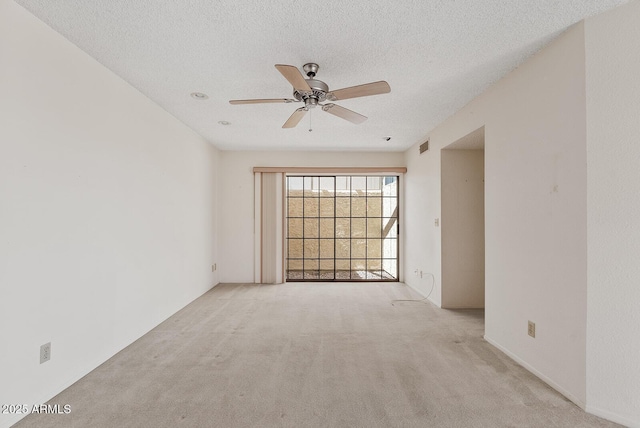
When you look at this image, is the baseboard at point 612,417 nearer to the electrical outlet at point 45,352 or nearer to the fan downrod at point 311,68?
the fan downrod at point 311,68

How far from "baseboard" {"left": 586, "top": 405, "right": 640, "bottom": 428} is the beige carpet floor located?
41 mm

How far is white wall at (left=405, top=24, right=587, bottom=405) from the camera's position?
186 centimetres

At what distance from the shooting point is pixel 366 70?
7.88 feet

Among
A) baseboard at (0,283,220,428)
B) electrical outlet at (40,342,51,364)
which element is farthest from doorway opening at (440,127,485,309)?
electrical outlet at (40,342,51,364)

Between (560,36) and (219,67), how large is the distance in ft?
7.94

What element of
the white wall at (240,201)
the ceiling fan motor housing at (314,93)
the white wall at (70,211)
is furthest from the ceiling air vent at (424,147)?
the white wall at (70,211)

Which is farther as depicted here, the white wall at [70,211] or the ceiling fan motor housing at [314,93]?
the ceiling fan motor housing at [314,93]

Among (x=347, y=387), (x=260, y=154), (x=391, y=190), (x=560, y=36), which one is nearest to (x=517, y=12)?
(x=560, y=36)

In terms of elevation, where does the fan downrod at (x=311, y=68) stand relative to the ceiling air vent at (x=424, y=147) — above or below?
above

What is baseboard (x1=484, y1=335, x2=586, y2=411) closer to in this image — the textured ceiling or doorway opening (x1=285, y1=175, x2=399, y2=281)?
the textured ceiling

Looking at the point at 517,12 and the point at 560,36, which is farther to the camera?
the point at 560,36

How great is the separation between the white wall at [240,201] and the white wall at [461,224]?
2.14 m

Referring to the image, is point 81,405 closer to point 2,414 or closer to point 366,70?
point 2,414

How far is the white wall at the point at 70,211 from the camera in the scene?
1.68m
